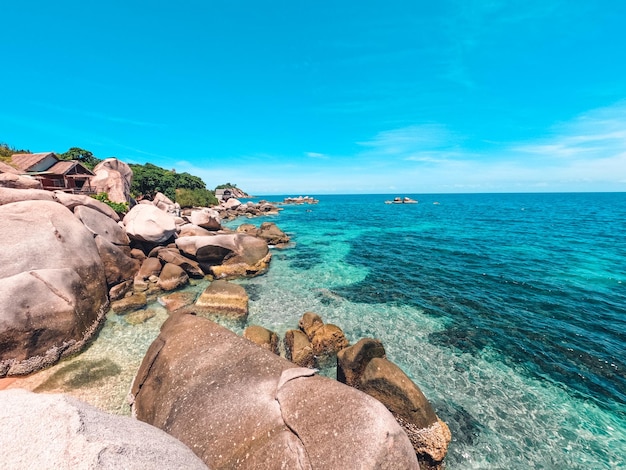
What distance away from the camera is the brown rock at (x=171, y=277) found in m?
17.4

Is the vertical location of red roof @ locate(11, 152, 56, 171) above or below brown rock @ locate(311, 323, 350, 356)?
above

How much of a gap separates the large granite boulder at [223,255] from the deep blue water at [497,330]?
6.20 feet

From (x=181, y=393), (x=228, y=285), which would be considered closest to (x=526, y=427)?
(x=181, y=393)

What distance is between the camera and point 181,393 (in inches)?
269

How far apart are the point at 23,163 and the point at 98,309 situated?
34.5 metres

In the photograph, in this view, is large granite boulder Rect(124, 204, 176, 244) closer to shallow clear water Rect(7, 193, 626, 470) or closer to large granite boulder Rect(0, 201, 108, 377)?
large granite boulder Rect(0, 201, 108, 377)

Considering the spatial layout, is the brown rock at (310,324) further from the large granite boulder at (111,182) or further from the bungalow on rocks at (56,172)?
the large granite boulder at (111,182)

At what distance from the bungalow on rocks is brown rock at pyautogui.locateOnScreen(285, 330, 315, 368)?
28950 millimetres

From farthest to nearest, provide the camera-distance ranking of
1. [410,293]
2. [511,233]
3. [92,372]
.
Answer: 1. [511,233]
2. [410,293]
3. [92,372]

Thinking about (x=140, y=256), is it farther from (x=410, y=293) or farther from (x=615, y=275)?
(x=615, y=275)

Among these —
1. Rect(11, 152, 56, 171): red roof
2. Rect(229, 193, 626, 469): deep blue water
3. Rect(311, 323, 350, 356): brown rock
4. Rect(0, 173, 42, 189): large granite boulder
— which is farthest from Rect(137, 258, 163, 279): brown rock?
Rect(11, 152, 56, 171): red roof

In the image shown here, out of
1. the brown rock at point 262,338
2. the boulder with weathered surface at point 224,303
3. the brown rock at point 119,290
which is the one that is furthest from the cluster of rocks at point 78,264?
the brown rock at point 262,338

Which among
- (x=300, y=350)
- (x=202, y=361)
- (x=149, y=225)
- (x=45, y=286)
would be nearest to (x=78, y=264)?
(x=45, y=286)

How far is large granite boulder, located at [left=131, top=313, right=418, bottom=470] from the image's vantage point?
17.1 ft
